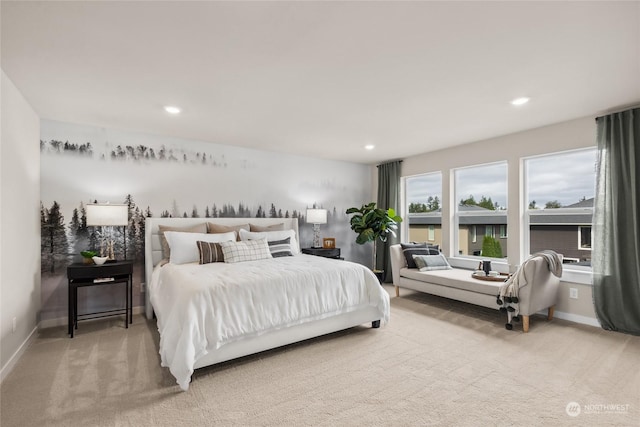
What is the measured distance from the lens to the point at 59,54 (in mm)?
2240

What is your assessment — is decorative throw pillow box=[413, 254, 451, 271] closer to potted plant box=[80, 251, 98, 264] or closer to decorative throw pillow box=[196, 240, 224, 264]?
decorative throw pillow box=[196, 240, 224, 264]

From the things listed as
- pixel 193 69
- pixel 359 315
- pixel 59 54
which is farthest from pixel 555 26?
pixel 59 54

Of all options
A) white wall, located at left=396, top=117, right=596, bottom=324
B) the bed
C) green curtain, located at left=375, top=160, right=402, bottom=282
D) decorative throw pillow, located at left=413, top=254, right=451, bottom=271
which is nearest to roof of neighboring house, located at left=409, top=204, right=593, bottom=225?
white wall, located at left=396, top=117, right=596, bottom=324

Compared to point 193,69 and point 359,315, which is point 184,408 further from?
point 193,69

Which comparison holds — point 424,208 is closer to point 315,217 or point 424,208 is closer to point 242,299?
point 315,217

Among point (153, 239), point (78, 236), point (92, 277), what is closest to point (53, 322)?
point (92, 277)

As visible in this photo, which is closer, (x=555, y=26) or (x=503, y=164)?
(x=555, y=26)

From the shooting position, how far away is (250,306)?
2652mm

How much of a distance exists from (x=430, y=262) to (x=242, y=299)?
3126 mm

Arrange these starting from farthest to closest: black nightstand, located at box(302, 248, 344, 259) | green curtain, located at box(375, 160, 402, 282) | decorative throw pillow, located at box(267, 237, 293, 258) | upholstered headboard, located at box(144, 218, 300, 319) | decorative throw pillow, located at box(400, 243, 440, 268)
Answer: green curtain, located at box(375, 160, 402, 282), black nightstand, located at box(302, 248, 344, 259), decorative throw pillow, located at box(400, 243, 440, 268), decorative throw pillow, located at box(267, 237, 293, 258), upholstered headboard, located at box(144, 218, 300, 319)

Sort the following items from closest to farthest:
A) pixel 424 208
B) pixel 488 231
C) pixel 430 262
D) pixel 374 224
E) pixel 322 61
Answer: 1. pixel 322 61
2. pixel 430 262
3. pixel 488 231
4. pixel 374 224
5. pixel 424 208

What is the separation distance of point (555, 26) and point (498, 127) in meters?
2.26

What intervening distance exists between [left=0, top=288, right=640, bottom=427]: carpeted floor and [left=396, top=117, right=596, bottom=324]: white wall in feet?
1.65

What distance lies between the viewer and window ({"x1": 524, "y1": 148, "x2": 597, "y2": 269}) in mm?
3846
